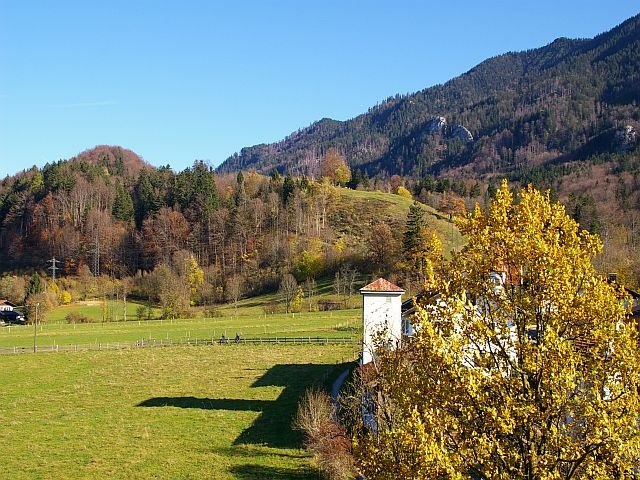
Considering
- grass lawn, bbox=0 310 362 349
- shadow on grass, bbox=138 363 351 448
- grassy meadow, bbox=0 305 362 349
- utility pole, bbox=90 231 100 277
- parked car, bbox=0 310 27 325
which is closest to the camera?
shadow on grass, bbox=138 363 351 448

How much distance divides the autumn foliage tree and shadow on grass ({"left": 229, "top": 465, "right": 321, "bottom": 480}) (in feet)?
58.3

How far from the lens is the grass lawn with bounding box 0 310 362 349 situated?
8044cm

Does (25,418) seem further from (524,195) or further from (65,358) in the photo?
(524,195)

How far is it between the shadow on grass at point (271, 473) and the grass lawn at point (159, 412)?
0.18 ft

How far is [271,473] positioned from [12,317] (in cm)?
9974

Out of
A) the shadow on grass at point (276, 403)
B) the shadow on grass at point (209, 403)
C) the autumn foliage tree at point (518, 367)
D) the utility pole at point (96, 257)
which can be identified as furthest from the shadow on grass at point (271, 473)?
the utility pole at point (96, 257)

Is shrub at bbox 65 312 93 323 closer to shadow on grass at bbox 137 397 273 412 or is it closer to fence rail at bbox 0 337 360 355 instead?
fence rail at bbox 0 337 360 355

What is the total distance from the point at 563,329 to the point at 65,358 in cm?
6516

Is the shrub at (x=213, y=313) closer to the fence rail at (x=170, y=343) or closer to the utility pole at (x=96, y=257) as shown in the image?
the fence rail at (x=170, y=343)

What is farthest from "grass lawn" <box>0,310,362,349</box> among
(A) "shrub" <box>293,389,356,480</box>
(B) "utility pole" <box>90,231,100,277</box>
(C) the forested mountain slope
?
(A) "shrub" <box>293,389,356,480</box>

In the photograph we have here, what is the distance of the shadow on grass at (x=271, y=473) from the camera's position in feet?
93.0

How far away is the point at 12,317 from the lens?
111562mm

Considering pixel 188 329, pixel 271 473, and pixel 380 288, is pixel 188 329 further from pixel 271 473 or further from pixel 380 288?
pixel 271 473

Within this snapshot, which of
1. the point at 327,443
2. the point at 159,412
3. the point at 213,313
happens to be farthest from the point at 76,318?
the point at 327,443
